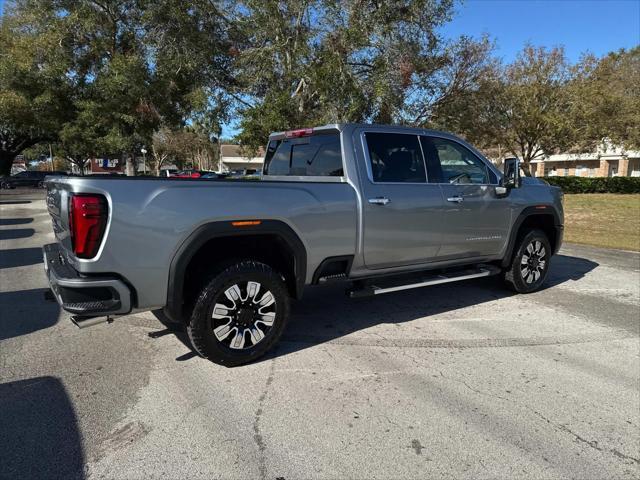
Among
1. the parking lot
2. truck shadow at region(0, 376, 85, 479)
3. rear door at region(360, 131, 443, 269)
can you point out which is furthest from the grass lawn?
truck shadow at region(0, 376, 85, 479)

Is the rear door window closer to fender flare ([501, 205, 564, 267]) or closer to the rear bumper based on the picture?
fender flare ([501, 205, 564, 267])

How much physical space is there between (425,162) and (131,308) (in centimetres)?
322

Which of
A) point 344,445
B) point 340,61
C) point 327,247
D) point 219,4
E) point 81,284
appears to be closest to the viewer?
point 344,445

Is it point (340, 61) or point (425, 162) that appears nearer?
point (425, 162)

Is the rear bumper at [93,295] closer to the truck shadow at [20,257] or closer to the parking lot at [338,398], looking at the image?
the parking lot at [338,398]

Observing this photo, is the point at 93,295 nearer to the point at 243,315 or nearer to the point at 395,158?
the point at 243,315

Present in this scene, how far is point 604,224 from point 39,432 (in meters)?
17.6

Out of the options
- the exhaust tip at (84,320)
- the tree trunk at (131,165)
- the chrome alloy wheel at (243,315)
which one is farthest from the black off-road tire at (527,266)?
the tree trunk at (131,165)

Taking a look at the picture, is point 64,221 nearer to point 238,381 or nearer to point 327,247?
point 238,381

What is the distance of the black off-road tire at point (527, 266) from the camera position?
20.0ft

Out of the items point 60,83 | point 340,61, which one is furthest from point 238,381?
point 60,83

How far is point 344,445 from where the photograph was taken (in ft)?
9.51

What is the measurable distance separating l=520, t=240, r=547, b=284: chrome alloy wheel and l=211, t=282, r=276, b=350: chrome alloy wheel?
3.68 metres

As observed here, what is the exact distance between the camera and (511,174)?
554cm
